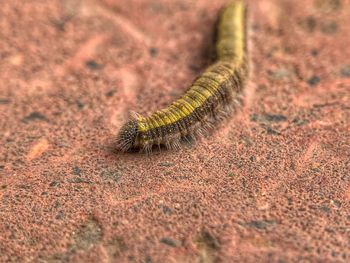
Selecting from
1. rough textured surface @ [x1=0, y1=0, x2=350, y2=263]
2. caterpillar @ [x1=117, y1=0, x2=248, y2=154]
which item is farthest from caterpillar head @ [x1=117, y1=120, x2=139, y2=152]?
rough textured surface @ [x1=0, y1=0, x2=350, y2=263]

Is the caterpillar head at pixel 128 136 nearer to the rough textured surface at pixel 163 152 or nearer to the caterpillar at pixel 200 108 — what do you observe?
the caterpillar at pixel 200 108

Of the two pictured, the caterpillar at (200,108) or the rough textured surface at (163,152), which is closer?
the rough textured surface at (163,152)

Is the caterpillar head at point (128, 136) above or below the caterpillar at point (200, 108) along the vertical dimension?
below

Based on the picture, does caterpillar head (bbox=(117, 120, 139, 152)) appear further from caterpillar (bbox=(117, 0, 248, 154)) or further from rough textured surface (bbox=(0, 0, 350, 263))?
rough textured surface (bbox=(0, 0, 350, 263))

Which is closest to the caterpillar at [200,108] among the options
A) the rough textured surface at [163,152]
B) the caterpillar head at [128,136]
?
the caterpillar head at [128,136]

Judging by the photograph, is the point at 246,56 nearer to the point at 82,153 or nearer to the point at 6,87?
the point at 82,153

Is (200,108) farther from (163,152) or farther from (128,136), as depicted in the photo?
(128,136)
